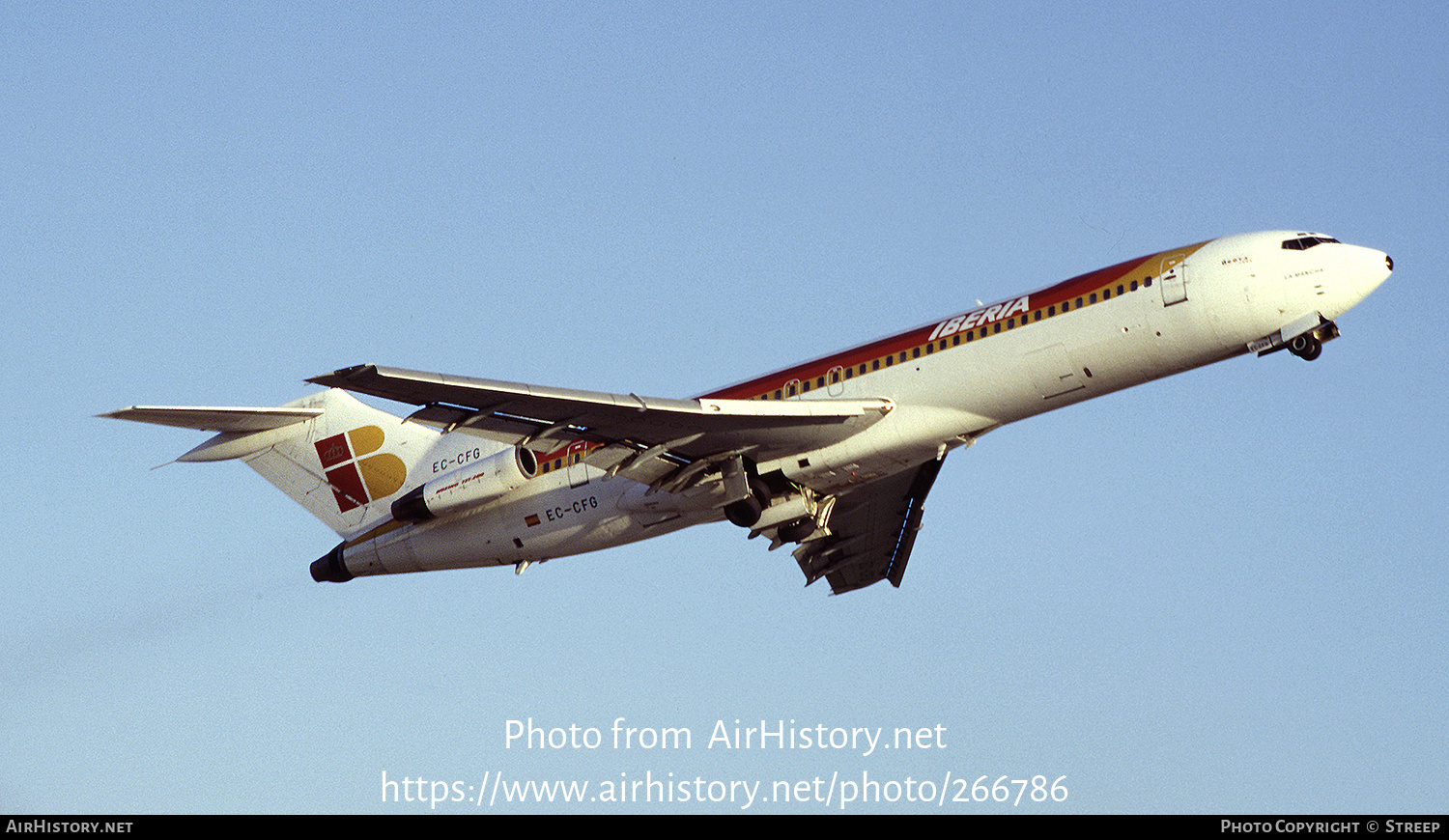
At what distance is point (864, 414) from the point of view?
26719 millimetres

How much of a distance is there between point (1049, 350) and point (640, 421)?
7.01m

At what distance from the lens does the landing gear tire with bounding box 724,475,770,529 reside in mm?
28219

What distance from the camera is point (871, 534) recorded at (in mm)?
33594

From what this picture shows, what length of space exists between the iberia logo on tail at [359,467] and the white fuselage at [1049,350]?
6.12 metres

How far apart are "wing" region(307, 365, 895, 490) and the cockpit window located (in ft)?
23.2

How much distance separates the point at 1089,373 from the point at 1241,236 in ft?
11.2

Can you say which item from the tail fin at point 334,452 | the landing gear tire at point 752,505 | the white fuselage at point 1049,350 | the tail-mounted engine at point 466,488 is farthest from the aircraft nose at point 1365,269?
the tail fin at point 334,452

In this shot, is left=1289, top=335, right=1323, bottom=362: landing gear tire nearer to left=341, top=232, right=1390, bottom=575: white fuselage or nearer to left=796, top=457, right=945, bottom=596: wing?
left=341, top=232, right=1390, bottom=575: white fuselage

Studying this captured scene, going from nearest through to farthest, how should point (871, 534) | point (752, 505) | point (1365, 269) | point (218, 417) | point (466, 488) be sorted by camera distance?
1. point (1365, 269)
2. point (752, 505)
3. point (466, 488)
4. point (218, 417)
5. point (871, 534)

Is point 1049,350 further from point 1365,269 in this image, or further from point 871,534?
point 871,534

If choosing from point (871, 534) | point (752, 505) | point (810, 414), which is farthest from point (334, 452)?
point (810, 414)

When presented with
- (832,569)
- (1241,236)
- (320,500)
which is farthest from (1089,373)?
(320,500)

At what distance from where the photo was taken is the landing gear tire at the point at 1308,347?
25453 millimetres

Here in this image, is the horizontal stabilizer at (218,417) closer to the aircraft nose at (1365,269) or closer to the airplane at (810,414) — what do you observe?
the airplane at (810,414)
